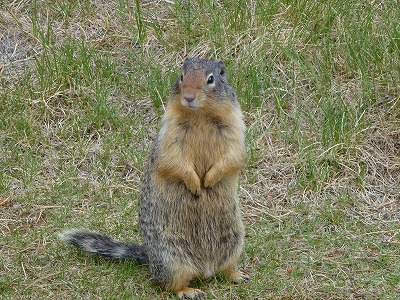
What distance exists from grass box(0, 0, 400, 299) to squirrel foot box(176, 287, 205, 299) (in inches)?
3.4

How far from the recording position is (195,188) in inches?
191

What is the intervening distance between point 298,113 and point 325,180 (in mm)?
755

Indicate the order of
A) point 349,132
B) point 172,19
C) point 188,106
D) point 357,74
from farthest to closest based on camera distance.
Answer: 1. point 172,19
2. point 357,74
3. point 349,132
4. point 188,106

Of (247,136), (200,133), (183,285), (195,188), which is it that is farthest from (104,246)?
(247,136)

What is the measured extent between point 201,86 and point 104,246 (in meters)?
1.29

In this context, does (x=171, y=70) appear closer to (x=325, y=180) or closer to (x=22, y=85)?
(x=22, y=85)

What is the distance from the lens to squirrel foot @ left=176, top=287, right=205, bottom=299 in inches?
196

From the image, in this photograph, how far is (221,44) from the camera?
7.33m

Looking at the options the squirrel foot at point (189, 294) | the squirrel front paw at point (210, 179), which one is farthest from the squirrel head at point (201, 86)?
the squirrel foot at point (189, 294)

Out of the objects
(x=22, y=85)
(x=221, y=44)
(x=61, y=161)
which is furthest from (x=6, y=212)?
(x=221, y=44)

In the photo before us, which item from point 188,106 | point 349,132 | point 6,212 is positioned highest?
point 188,106

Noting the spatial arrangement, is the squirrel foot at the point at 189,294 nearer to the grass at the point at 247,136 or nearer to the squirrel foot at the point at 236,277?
the grass at the point at 247,136

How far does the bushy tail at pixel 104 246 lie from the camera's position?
17.2ft

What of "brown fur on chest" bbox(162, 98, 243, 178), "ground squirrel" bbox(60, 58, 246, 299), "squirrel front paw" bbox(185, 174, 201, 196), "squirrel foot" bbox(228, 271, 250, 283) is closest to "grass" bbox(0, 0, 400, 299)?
"squirrel foot" bbox(228, 271, 250, 283)
